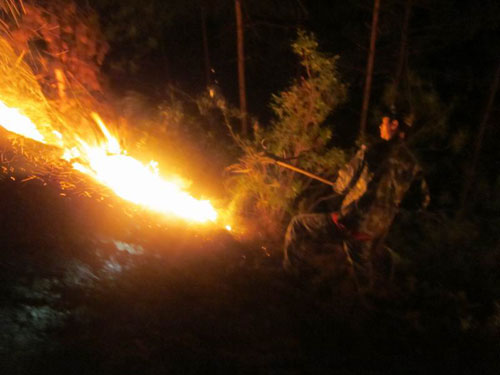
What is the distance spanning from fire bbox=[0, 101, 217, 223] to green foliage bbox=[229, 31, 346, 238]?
2.36 ft

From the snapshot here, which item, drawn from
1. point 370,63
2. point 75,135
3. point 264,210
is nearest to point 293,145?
point 264,210

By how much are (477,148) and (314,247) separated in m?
3.16

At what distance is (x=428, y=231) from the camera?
24.2 ft

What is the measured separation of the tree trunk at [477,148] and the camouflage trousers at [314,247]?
2733 millimetres

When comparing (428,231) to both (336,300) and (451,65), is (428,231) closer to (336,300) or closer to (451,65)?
(336,300)

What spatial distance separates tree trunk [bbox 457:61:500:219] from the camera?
23.1 ft

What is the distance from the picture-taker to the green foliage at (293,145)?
6680mm

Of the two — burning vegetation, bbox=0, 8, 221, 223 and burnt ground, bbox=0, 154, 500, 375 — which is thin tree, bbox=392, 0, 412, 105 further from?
burning vegetation, bbox=0, 8, 221, 223

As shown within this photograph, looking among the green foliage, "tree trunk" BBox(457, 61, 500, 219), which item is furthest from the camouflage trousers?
"tree trunk" BBox(457, 61, 500, 219)

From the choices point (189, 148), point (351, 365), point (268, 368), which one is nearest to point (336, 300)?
point (351, 365)

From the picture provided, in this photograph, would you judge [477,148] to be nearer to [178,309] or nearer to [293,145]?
[293,145]

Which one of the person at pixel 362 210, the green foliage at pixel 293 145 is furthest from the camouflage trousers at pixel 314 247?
the green foliage at pixel 293 145

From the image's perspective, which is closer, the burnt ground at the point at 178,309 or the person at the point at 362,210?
the burnt ground at the point at 178,309

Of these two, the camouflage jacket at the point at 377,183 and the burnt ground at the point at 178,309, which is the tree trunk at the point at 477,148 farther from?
the camouflage jacket at the point at 377,183
